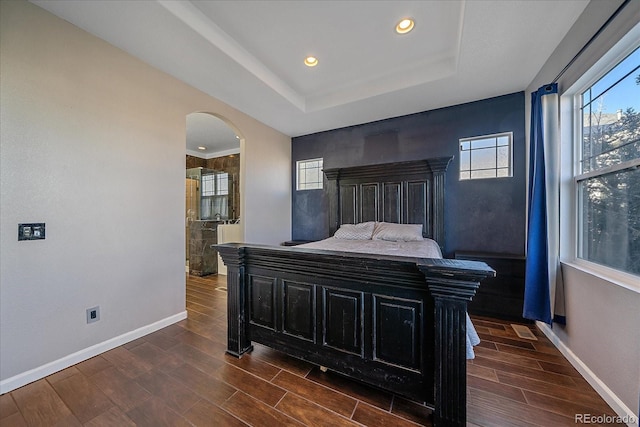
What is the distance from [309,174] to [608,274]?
4.00 metres

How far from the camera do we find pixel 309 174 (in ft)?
15.5

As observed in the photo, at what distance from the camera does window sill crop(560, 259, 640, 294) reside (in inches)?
52.9

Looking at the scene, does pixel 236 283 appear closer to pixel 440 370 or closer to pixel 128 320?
pixel 128 320

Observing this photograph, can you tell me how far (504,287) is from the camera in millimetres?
2629

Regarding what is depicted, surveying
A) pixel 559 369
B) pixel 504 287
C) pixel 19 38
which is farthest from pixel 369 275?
pixel 19 38

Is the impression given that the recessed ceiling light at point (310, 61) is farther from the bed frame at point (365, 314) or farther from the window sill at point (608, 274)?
the window sill at point (608, 274)

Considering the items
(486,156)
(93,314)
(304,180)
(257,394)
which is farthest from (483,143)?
(93,314)

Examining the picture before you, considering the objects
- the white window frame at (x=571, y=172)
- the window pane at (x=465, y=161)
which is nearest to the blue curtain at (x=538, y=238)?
the white window frame at (x=571, y=172)

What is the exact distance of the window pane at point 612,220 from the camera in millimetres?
1414

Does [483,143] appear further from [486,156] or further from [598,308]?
[598,308]

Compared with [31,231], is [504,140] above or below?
above

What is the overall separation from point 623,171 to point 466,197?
179 centimetres

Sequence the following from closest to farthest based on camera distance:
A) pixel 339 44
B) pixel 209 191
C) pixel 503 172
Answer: pixel 339 44
pixel 503 172
pixel 209 191

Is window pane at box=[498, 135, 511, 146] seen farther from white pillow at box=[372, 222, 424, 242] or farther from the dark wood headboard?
white pillow at box=[372, 222, 424, 242]
